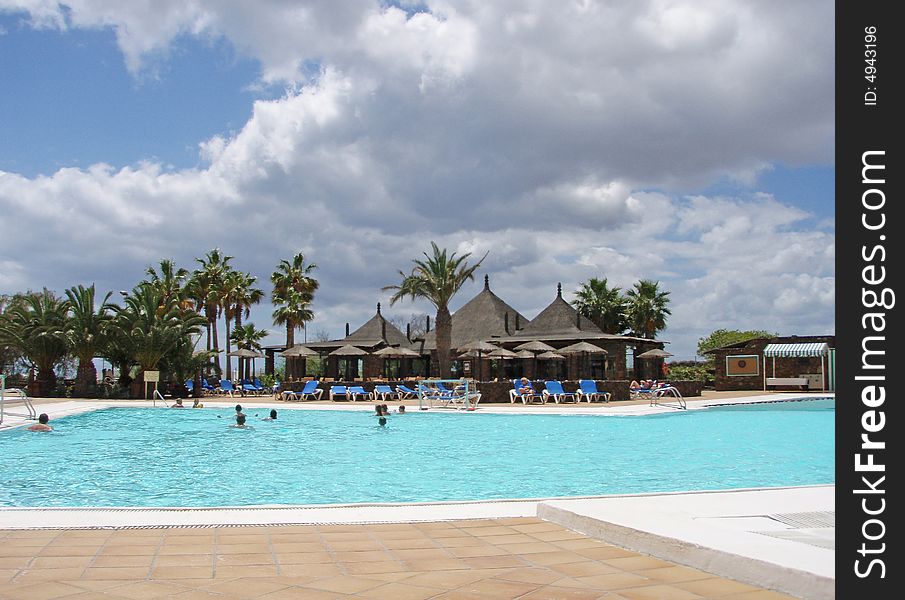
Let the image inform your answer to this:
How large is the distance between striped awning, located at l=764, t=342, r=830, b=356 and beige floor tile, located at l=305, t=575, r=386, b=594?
35361 millimetres

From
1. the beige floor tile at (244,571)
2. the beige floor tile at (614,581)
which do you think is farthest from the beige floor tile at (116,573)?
the beige floor tile at (614,581)

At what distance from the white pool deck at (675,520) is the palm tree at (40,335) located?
27245 millimetres

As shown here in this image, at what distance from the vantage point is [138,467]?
1156 centimetres

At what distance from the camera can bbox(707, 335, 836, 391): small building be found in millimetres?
35219

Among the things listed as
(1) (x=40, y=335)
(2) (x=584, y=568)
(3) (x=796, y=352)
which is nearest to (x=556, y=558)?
(2) (x=584, y=568)

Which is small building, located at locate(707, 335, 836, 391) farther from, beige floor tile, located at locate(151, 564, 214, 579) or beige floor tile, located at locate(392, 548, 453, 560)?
beige floor tile, located at locate(151, 564, 214, 579)

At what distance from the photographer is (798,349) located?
3581 centimetres

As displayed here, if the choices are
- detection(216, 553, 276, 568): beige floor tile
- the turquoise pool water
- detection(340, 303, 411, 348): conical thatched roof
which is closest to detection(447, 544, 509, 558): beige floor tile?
detection(216, 553, 276, 568): beige floor tile

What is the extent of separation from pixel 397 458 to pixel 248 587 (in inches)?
355

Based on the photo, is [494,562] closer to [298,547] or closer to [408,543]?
[408,543]

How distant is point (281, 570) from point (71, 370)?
40192 mm

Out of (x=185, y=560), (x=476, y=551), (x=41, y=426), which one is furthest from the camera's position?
(x=41, y=426)

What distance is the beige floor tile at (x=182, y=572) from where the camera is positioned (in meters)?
4.14

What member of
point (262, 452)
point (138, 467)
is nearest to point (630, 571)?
point (138, 467)
